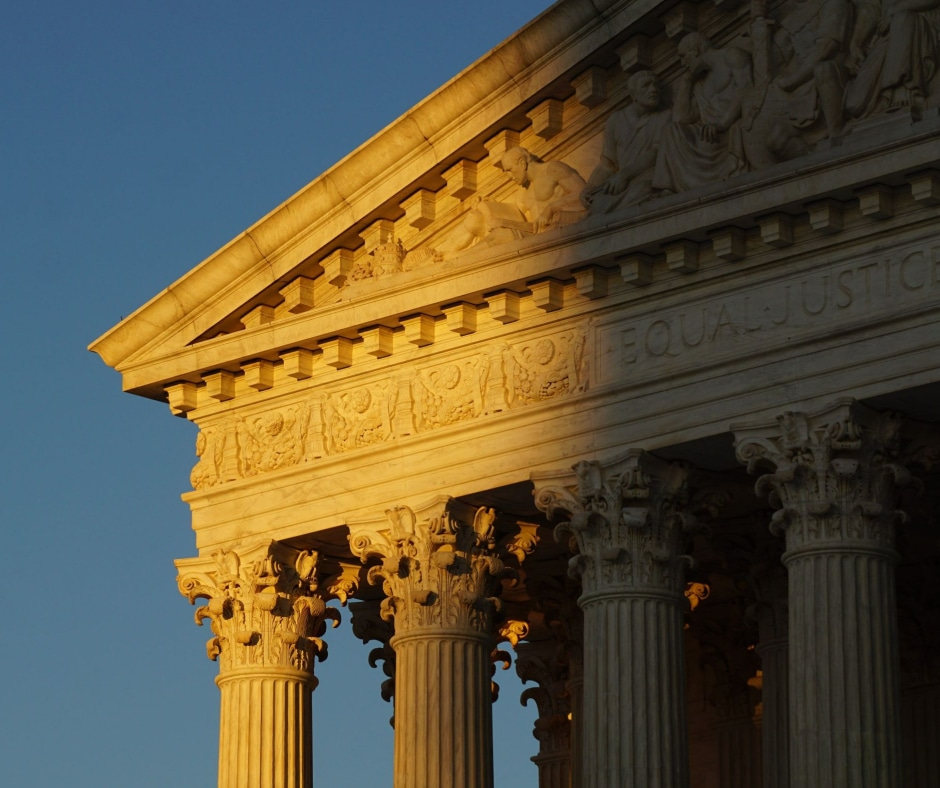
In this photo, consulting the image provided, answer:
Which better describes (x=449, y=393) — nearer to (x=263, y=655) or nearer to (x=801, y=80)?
(x=263, y=655)

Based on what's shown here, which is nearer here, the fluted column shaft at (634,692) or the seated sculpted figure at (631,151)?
the fluted column shaft at (634,692)

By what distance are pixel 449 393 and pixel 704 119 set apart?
19.1 feet

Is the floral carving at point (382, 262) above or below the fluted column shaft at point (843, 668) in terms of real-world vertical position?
above

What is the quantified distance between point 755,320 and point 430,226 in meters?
6.90

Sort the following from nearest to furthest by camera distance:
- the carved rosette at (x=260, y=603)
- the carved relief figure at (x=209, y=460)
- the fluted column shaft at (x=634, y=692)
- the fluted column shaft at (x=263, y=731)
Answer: the fluted column shaft at (x=634, y=692), the fluted column shaft at (x=263, y=731), the carved rosette at (x=260, y=603), the carved relief figure at (x=209, y=460)

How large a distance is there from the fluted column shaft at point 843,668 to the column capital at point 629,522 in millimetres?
2628

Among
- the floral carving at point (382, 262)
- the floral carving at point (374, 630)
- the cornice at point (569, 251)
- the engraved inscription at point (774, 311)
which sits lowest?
the floral carving at point (374, 630)

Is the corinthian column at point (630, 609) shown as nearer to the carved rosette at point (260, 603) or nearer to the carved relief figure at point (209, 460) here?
the carved rosette at point (260, 603)

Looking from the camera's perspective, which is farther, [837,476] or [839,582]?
[837,476]

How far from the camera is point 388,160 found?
4741 centimetres

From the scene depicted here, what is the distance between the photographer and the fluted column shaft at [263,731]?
47625 mm

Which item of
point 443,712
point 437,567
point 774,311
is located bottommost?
point 443,712

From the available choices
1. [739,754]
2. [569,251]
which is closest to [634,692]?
[569,251]

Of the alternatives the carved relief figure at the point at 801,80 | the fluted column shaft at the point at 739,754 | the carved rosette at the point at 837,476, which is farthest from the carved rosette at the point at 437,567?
the fluted column shaft at the point at 739,754
